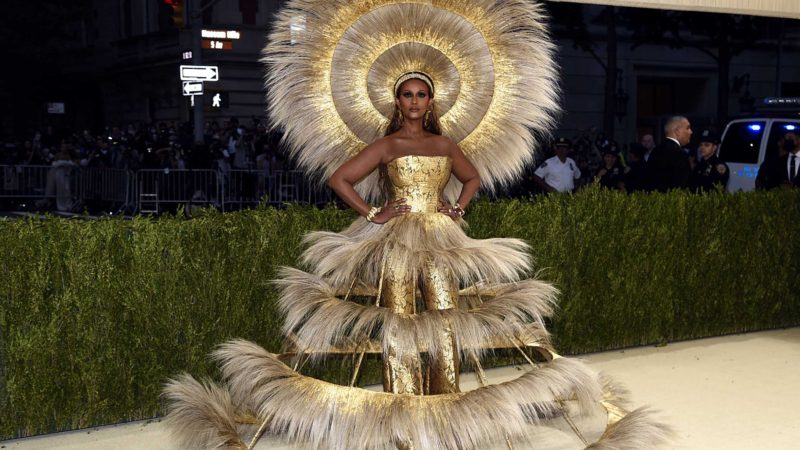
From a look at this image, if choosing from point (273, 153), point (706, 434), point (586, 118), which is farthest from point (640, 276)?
point (586, 118)

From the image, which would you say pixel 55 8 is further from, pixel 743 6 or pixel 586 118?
pixel 743 6

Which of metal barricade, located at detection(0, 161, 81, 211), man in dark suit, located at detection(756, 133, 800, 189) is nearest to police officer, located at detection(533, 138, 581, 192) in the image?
man in dark suit, located at detection(756, 133, 800, 189)

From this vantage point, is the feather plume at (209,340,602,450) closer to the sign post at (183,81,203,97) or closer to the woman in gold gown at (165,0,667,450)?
the woman in gold gown at (165,0,667,450)

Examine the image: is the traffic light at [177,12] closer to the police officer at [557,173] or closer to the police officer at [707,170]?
the police officer at [557,173]

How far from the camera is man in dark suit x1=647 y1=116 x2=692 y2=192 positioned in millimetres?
10594

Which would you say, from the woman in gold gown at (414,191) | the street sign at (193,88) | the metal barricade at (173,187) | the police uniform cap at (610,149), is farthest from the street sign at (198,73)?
the woman in gold gown at (414,191)

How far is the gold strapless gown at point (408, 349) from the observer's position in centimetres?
488

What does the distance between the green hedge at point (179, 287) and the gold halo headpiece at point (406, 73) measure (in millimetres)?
1364

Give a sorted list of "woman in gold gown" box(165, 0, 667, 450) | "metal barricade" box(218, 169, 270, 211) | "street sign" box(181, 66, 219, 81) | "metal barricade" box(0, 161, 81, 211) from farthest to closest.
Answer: "street sign" box(181, 66, 219, 81) → "metal barricade" box(0, 161, 81, 211) → "metal barricade" box(218, 169, 270, 211) → "woman in gold gown" box(165, 0, 667, 450)

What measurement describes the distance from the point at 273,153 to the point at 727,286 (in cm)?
1405

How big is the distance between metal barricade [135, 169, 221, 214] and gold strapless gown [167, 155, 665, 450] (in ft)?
47.0

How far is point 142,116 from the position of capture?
45031mm

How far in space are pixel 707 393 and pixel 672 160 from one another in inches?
147

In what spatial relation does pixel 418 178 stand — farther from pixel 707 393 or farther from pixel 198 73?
pixel 198 73
